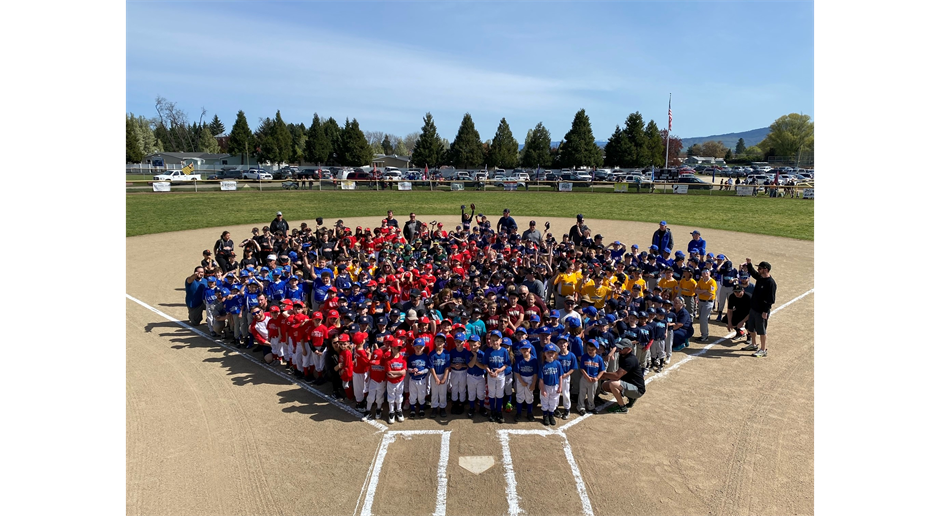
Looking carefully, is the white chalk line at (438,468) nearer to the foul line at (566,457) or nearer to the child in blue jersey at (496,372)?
the foul line at (566,457)

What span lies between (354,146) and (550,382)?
82199 millimetres

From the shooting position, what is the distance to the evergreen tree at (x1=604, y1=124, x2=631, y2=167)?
7762 cm

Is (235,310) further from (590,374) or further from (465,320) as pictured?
(590,374)

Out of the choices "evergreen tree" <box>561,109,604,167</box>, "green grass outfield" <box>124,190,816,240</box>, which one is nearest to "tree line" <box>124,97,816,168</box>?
"evergreen tree" <box>561,109,604,167</box>

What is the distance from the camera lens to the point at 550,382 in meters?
8.59

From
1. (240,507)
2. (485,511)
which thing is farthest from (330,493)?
(485,511)

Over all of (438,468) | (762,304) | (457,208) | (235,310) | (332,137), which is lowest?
(438,468)

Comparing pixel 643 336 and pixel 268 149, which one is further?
pixel 268 149

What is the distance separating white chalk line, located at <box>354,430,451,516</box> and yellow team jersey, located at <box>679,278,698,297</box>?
802 cm

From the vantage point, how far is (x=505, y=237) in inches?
737

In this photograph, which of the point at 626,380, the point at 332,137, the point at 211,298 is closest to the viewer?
the point at 626,380

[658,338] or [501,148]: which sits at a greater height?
[501,148]

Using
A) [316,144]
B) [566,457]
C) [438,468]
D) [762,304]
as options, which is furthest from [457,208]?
[316,144]
